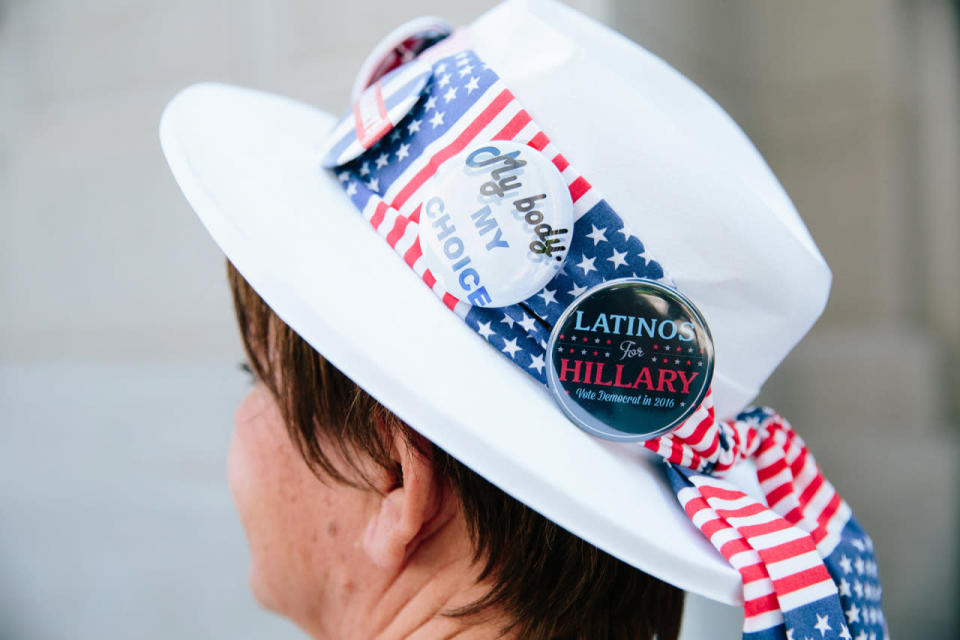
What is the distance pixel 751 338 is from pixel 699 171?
0.50 feet

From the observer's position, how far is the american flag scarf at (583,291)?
18.3 inches

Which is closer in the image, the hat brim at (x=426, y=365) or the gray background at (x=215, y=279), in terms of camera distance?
the hat brim at (x=426, y=365)

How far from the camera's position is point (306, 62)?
4.11 ft

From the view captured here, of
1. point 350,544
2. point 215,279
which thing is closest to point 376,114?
point 350,544

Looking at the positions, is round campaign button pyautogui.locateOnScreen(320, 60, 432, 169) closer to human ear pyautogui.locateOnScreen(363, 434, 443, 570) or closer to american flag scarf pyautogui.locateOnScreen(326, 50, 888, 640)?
american flag scarf pyautogui.locateOnScreen(326, 50, 888, 640)

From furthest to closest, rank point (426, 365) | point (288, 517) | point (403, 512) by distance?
point (288, 517)
point (403, 512)
point (426, 365)

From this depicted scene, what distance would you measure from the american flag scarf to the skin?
0.60ft

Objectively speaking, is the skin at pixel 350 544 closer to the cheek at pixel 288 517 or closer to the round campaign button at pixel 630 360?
the cheek at pixel 288 517

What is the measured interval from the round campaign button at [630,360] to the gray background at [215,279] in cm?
66

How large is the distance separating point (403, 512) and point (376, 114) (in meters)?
0.36

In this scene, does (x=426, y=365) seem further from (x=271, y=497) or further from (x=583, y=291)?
(x=271, y=497)

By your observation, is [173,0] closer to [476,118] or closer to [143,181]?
[143,181]

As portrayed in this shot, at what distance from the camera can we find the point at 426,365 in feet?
1.49

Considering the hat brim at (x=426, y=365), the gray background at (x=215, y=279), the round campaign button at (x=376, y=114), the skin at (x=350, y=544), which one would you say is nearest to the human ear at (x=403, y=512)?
the skin at (x=350, y=544)
